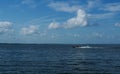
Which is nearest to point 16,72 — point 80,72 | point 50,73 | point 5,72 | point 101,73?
point 5,72

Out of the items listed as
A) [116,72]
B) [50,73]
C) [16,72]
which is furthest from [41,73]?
[116,72]

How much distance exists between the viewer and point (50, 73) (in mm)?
47094

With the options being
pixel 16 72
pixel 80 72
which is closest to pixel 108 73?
pixel 80 72

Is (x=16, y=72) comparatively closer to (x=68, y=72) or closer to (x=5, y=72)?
(x=5, y=72)

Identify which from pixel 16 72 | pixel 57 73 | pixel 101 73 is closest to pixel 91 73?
pixel 101 73

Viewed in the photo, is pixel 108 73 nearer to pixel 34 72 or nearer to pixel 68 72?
pixel 68 72

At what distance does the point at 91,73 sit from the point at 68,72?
3.87 m

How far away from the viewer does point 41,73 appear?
46812mm

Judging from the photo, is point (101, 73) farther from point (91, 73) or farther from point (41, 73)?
point (41, 73)

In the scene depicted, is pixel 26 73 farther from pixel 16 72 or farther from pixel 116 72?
pixel 116 72

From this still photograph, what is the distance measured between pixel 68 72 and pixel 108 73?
6.60 metres

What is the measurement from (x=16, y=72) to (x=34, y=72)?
295 cm

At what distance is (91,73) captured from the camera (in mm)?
48094

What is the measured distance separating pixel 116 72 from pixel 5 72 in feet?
60.0
